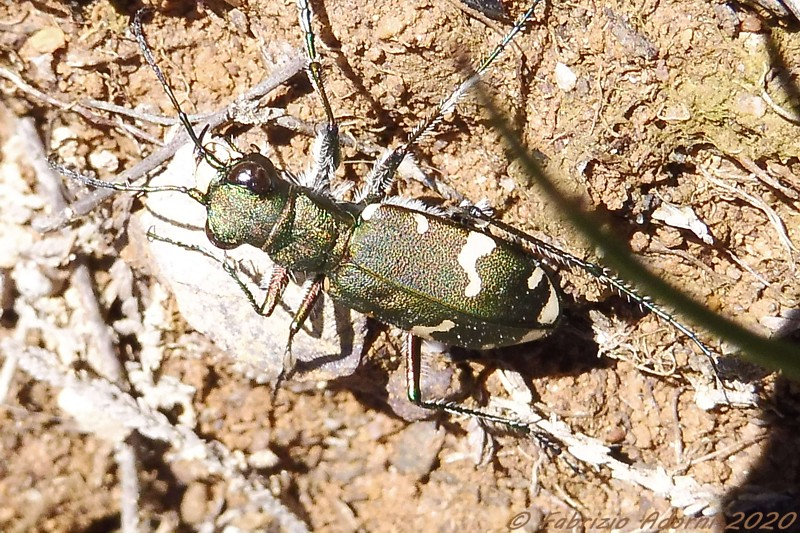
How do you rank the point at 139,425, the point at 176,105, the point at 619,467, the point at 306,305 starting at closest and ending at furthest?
the point at 176,105, the point at 306,305, the point at 619,467, the point at 139,425

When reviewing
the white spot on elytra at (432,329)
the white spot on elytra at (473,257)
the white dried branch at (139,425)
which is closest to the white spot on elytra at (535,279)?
the white spot on elytra at (473,257)

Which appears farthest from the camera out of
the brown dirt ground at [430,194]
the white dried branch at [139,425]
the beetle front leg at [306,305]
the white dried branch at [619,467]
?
the white dried branch at [139,425]

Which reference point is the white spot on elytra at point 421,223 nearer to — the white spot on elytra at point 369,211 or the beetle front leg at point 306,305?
the white spot on elytra at point 369,211

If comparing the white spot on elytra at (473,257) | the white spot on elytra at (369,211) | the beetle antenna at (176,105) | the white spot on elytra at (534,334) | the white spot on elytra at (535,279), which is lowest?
the white spot on elytra at (534,334)

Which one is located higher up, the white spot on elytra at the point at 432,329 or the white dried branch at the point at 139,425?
the white dried branch at the point at 139,425

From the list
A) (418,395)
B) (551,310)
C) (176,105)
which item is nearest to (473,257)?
(551,310)

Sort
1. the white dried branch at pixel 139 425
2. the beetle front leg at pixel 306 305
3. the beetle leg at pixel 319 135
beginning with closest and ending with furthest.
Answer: the beetle leg at pixel 319 135, the beetle front leg at pixel 306 305, the white dried branch at pixel 139 425

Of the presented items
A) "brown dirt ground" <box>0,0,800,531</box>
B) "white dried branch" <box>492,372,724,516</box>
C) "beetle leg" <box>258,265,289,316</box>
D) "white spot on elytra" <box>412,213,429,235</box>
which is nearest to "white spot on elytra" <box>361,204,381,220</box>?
"white spot on elytra" <box>412,213,429,235</box>

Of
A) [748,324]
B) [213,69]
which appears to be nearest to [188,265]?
[213,69]

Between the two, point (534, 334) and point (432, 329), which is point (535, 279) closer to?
point (534, 334)
